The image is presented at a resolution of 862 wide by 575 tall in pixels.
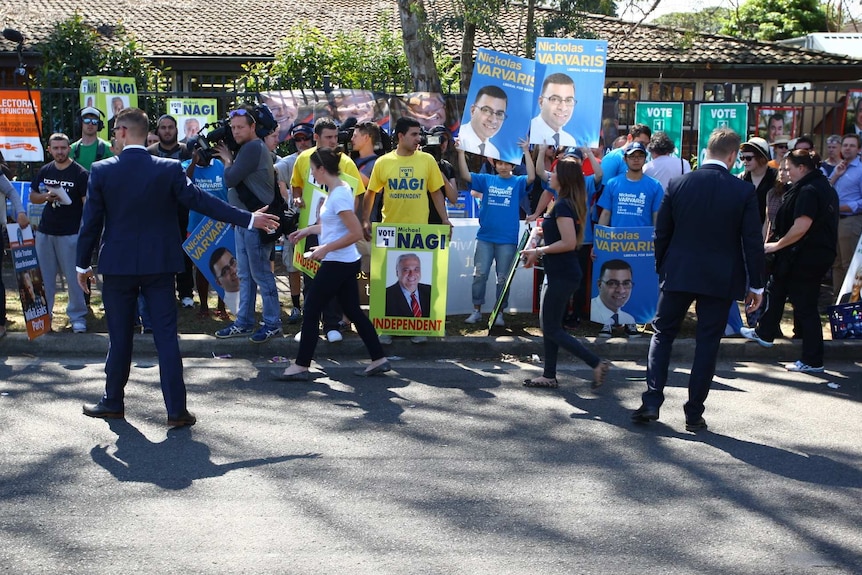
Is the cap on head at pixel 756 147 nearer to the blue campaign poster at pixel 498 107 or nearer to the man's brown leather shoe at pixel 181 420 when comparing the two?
the blue campaign poster at pixel 498 107

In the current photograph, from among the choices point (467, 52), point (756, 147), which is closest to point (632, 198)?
point (756, 147)

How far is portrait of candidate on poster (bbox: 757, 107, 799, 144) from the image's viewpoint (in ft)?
40.3

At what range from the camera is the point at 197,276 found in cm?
973

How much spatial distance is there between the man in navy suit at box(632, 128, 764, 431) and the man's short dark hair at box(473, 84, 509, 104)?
11.2ft

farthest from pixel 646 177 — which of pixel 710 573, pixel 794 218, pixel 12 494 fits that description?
pixel 12 494

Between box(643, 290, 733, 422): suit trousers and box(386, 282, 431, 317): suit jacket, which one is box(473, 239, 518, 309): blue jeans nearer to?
box(386, 282, 431, 317): suit jacket

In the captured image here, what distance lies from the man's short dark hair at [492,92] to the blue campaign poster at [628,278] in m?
1.59

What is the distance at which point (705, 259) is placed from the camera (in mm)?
6367

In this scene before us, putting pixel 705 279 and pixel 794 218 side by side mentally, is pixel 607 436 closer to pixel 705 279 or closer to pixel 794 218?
pixel 705 279

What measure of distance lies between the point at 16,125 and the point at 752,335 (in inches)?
347

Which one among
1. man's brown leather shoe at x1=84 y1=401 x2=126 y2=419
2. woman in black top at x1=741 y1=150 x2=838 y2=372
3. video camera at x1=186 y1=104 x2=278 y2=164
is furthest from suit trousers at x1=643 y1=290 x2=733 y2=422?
video camera at x1=186 y1=104 x2=278 y2=164

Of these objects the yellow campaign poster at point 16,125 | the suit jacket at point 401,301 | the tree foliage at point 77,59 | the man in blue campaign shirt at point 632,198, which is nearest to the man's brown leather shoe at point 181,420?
the suit jacket at point 401,301

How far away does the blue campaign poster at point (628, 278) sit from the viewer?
9.18 m

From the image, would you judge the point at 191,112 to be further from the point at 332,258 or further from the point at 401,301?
the point at 332,258
